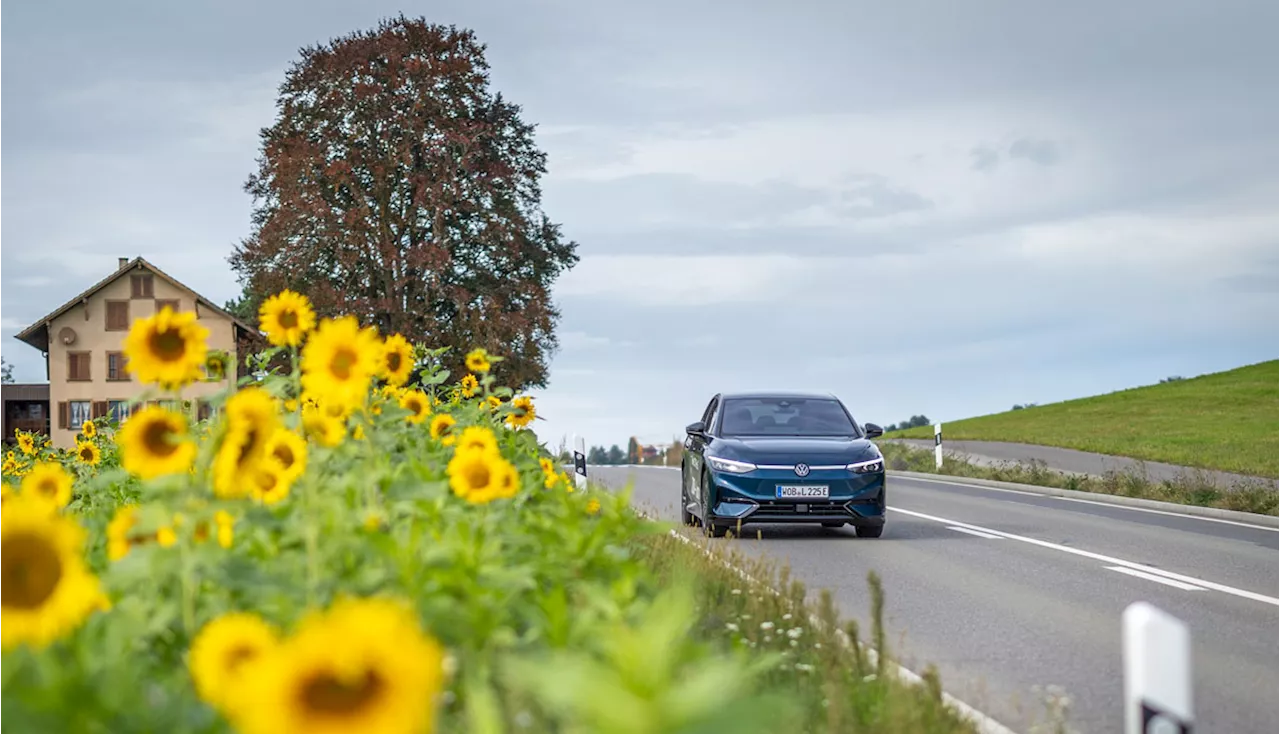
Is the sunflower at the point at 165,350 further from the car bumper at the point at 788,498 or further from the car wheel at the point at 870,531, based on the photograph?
the car wheel at the point at 870,531

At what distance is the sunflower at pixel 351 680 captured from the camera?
1917mm

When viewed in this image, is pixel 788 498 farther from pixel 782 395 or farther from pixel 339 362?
pixel 339 362

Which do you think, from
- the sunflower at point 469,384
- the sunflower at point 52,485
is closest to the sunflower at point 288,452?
the sunflower at point 52,485

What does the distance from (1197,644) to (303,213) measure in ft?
104

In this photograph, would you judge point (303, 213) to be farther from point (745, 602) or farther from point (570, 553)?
point (570, 553)

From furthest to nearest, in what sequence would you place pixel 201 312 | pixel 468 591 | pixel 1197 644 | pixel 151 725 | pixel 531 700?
pixel 201 312 → pixel 1197 644 → pixel 468 591 → pixel 531 700 → pixel 151 725

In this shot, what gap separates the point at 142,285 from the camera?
64.0m

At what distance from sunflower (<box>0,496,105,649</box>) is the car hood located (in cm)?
1280

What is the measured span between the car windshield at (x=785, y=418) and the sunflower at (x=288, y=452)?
11.4 metres

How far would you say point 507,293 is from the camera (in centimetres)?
3928

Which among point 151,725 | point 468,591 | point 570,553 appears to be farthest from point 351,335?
point 151,725

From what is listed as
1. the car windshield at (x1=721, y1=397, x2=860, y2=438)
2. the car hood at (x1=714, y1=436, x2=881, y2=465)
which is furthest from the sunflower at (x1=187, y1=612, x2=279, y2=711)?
the car windshield at (x1=721, y1=397, x2=860, y2=438)

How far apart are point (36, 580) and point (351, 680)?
46.6 inches

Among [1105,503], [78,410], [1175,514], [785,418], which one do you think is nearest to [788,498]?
[785,418]
